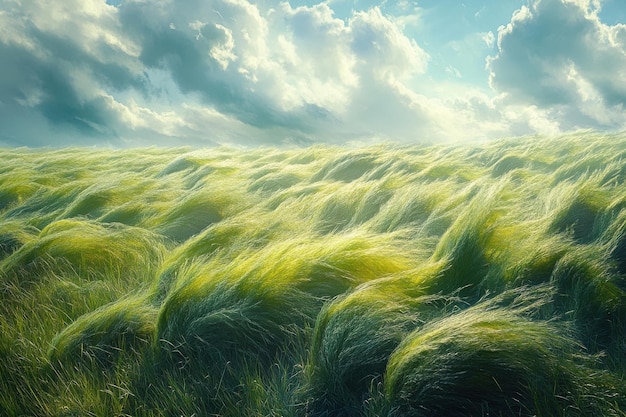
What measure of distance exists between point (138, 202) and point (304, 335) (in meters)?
3.52

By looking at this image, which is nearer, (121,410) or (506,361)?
(506,361)

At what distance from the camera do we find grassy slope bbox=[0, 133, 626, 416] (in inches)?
56.9

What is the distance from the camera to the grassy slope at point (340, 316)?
1444mm

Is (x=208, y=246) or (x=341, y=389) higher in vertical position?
(x=208, y=246)

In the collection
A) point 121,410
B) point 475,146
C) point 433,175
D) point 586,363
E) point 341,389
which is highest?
point 475,146

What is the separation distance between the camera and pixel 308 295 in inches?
81.8

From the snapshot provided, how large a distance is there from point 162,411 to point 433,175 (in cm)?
417

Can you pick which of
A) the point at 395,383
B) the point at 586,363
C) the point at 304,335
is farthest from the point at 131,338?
the point at 586,363

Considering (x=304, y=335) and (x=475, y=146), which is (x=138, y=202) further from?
(x=475, y=146)

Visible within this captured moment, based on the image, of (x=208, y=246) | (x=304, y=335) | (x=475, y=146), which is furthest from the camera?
(x=475, y=146)

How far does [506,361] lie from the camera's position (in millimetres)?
1430

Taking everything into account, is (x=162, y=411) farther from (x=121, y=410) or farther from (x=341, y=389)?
(x=341, y=389)

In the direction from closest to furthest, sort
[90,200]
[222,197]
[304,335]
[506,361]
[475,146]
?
[506,361], [304,335], [222,197], [90,200], [475,146]

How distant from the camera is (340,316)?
178cm
